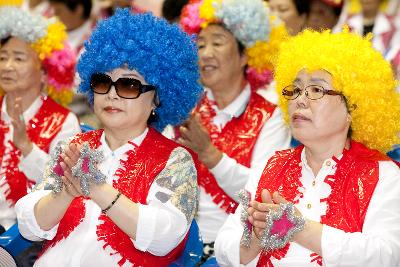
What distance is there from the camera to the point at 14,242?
3.32m

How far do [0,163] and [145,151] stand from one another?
136cm

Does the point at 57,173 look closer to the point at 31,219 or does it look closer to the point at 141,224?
the point at 31,219

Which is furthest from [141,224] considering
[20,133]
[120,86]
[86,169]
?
[20,133]

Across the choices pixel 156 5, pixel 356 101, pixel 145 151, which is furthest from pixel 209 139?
pixel 156 5

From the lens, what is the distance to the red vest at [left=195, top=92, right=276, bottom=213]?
404 cm

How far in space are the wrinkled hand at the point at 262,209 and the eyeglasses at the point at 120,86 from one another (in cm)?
72

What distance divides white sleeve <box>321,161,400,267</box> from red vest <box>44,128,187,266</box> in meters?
0.69

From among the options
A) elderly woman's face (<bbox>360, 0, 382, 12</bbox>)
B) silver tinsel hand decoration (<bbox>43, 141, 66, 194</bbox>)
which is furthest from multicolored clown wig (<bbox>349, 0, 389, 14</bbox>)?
silver tinsel hand decoration (<bbox>43, 141, 66, 194</bbox>)

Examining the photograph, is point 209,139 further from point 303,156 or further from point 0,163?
point 0,163

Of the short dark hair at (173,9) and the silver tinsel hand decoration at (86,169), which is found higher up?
the short dark hair at (173,9)

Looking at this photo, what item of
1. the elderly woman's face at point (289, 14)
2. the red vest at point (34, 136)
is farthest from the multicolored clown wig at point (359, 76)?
the elderly woman's face at point (289, 14)

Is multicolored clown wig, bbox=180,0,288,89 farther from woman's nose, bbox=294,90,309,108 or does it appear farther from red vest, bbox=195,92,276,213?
woman's nose, bbox=294,90,309,108

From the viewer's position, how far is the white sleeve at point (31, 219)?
3.05 metres

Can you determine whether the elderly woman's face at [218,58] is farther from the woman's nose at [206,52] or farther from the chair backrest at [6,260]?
the chair backrest at [6,260]
